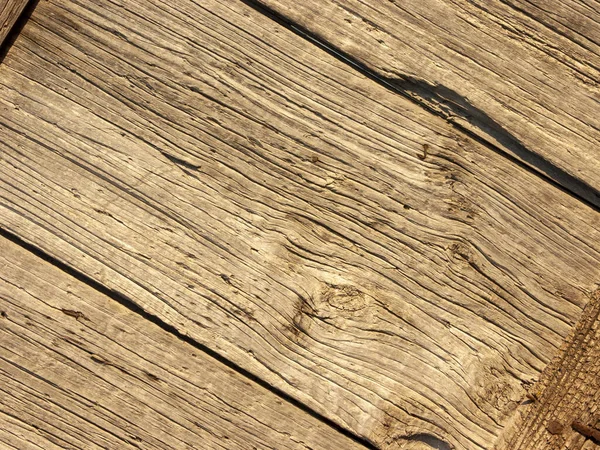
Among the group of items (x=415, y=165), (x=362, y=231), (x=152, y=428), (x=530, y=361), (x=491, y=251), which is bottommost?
(x=152, y=428)

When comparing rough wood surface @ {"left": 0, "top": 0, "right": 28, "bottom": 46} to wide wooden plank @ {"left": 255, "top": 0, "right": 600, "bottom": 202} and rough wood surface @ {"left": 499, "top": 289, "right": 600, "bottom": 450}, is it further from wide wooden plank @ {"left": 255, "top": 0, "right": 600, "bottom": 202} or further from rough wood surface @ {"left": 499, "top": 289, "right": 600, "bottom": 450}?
rough wood surface @ {"left": 499, "top": 289, "right": 600, "bottom": 450}

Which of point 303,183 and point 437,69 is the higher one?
point 437,69

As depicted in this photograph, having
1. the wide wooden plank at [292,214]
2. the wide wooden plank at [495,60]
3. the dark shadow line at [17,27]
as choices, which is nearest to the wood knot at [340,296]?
the wide wooden plank at [292,214]

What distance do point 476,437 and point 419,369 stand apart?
11.1 inches

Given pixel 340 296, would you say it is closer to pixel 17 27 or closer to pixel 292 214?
pixel 292 214

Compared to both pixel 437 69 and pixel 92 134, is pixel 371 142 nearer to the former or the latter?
pixel 437 69

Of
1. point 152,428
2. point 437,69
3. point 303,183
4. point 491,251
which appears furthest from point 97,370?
point 437,69

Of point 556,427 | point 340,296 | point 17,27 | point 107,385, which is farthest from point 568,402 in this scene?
point 17,27

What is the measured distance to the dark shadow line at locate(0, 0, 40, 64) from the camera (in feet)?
5.38

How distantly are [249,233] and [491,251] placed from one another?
2.51ft

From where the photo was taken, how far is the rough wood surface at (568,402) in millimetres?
1694

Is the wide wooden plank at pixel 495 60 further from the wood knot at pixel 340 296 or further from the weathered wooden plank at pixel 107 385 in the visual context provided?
the weathered wooden plank at pixel 107 385

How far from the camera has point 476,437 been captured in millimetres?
1729

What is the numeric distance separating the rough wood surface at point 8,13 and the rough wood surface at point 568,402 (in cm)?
193
